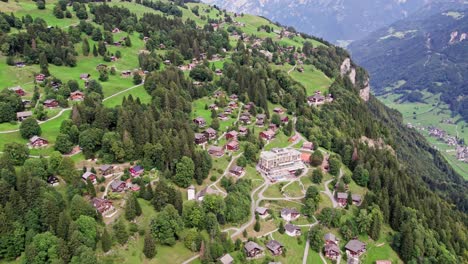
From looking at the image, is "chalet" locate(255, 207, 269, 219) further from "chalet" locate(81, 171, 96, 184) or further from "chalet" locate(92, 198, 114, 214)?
"chalet" locate(81, 171, 96, 184)

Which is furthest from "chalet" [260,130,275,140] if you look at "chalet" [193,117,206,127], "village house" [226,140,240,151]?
"chalet" [193,117,206,127]

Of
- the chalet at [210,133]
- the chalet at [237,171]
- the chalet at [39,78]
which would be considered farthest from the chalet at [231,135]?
the chalet at [39,78]

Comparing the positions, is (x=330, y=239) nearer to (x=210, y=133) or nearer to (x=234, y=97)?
(x=210, y=133)

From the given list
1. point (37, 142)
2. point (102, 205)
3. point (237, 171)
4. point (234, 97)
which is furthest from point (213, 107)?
point (102, 205)

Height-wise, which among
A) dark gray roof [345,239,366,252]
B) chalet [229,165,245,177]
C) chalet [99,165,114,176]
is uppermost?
dark gray roof [345,239,366,252]

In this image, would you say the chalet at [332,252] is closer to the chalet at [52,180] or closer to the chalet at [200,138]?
the chalet at [200,138]

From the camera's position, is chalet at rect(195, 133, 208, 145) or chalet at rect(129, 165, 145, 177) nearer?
chalet at rect(129, 165, 145, 177)
